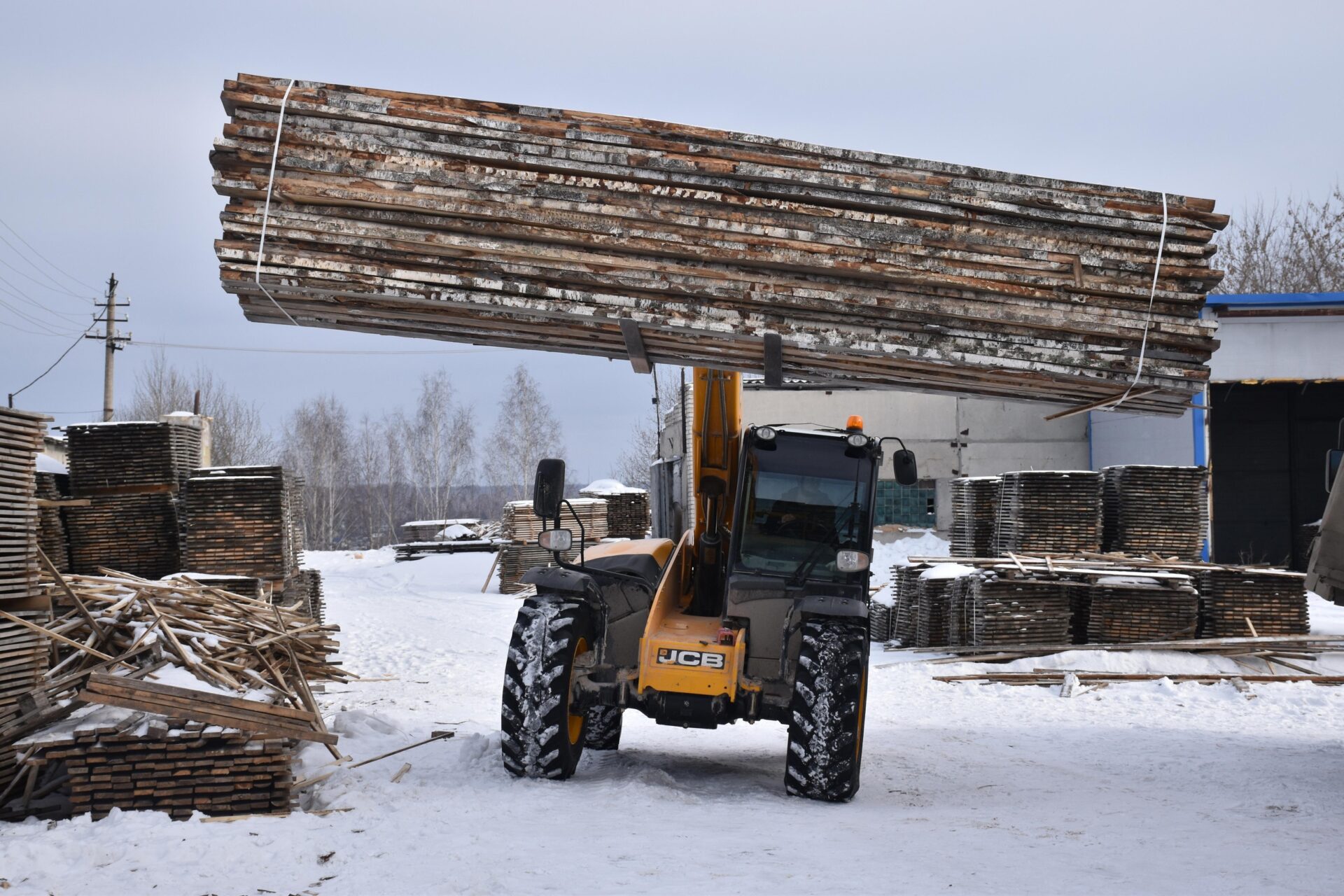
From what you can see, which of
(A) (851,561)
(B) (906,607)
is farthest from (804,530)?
(B) (906,607)

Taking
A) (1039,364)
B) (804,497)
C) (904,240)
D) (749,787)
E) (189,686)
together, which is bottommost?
(749,787)

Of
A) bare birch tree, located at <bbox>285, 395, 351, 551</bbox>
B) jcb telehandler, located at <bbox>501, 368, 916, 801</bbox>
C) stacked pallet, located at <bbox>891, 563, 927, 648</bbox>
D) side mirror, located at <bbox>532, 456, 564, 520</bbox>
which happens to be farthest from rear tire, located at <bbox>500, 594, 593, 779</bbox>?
bare birch tree, located at <bbox>285, 395, 351, 551</bbox>

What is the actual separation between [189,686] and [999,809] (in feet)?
18.3

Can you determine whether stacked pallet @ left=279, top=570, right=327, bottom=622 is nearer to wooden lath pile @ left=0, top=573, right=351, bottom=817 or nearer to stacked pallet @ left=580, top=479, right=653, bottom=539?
wooden lath pile @ left=0, top=573, right=351, bottom=817

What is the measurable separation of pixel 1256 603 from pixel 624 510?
16791mm

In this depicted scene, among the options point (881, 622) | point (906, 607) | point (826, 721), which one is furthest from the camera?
point (881, 622)

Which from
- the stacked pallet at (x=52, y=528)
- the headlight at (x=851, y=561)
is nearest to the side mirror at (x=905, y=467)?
the headlight at (x=851, y=561)

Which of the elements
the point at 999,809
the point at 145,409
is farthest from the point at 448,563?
the point at 999,809

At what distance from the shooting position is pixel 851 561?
26.6 feet

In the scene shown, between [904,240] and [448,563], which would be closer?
[904,240]

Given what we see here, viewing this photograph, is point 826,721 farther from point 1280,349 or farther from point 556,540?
point 1280,349

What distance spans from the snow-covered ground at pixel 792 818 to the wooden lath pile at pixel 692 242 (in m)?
2.88

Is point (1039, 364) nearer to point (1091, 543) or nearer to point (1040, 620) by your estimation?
point (1040, 620)

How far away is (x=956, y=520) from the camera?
773 inches
